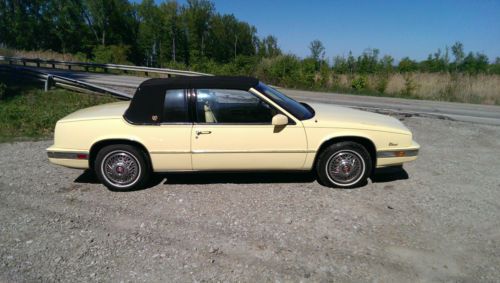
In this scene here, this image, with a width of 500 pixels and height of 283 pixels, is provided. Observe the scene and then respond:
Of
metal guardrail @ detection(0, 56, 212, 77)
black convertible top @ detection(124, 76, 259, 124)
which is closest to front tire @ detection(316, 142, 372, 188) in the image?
black convertible top @ detection(124, 76, 259, 124)

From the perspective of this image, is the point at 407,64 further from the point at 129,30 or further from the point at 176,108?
the point at 129,30

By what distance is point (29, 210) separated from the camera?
3809 mm

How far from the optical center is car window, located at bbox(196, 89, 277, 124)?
4.18 meters

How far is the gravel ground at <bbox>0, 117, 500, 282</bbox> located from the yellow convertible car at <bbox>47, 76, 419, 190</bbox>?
0.34 meters

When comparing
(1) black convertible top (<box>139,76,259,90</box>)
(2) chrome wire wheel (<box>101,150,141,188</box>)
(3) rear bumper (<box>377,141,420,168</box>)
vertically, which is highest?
(1) black convertible top (<box>139,76,259,90</box>)

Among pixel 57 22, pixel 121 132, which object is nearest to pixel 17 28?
pixel 57 22

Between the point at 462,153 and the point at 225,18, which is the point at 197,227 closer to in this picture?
the point at 462,153

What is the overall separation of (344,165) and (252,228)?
5.30ft

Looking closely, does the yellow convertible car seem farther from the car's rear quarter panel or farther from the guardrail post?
the guardrail post

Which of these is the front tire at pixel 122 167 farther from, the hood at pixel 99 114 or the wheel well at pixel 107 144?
the hood at pixel 99 114

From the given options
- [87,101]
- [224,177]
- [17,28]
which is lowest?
[224,177]

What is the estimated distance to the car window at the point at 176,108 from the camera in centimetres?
417

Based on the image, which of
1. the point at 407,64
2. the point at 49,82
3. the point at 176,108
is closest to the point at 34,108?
the point at 49,82

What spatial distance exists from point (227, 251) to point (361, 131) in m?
2.33
